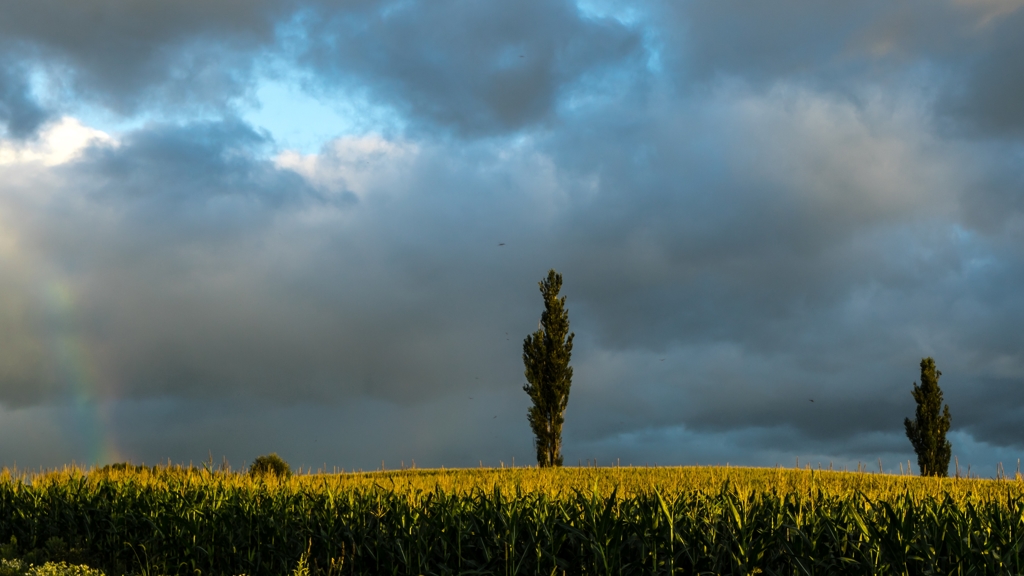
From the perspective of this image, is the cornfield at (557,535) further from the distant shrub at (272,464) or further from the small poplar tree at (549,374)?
the small poplar tree at (549,374)

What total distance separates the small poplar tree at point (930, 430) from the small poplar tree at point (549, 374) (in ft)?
70.2

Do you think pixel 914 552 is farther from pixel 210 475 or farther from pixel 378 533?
pixel 210 475

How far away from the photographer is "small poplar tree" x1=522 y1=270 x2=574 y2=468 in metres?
35.2

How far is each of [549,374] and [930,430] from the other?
22.8 metres

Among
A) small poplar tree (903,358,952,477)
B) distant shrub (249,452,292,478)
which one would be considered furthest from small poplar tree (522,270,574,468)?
small poplar tree (903,358,952,477)

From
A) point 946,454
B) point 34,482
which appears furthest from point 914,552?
point 946,454

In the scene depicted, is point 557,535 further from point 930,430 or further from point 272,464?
point 930,430

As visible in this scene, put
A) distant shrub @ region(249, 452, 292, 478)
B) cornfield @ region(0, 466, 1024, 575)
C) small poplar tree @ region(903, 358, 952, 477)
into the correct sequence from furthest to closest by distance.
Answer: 1. small poplar tree @ region(903, 358, 952, 477)
2. distant shrub @ region(249, 452, 292, 478)
3. cornfield @ region(0, 466, 1024, 575)

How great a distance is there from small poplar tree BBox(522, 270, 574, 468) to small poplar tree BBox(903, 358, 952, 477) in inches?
842

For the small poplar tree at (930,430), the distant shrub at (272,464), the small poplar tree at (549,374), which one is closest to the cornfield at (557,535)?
the distant shrub at (272,464)

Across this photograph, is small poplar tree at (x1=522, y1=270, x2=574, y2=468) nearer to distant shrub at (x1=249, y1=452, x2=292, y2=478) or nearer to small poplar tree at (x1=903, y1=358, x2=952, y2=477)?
distant shrub at (x1=249, y1=452, x2=292, y2=478)

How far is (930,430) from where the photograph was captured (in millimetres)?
40438

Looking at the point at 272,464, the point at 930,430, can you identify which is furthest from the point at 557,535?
the point at 930,430

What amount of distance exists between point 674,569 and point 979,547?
2922mm
